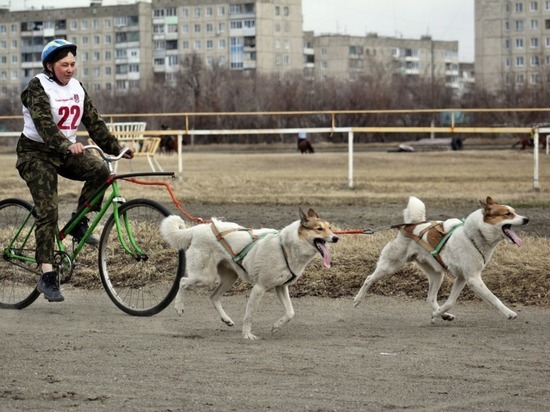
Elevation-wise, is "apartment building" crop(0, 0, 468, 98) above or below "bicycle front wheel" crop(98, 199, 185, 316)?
above

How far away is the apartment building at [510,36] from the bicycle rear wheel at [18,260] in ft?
381

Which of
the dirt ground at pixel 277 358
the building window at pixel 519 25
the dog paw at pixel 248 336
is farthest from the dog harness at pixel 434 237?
the building window at pixel 519 25

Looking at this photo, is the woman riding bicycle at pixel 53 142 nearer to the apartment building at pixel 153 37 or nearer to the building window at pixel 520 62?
the apartment building at pixel 153 37

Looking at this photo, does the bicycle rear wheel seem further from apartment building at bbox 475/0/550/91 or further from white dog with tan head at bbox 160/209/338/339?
apartment building at bbox 475/0/550/91

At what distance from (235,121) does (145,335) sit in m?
58.5

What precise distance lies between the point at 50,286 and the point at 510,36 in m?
124

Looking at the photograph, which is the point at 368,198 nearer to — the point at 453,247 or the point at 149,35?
the point at 453,247

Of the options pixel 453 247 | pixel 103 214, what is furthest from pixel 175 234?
pixel 453 247

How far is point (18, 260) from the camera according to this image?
10.4 meters

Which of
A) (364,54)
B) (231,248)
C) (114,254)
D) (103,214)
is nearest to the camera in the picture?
(231,248)

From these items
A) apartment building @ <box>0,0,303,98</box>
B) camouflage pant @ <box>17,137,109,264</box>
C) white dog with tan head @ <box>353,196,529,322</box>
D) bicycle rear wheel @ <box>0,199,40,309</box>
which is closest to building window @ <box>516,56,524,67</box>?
apartment building @ <box>0,0,303,98</box>

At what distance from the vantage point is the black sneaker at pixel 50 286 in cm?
968

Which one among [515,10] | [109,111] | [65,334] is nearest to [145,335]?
[65,334]

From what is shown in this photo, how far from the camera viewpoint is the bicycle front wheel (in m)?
9.53
